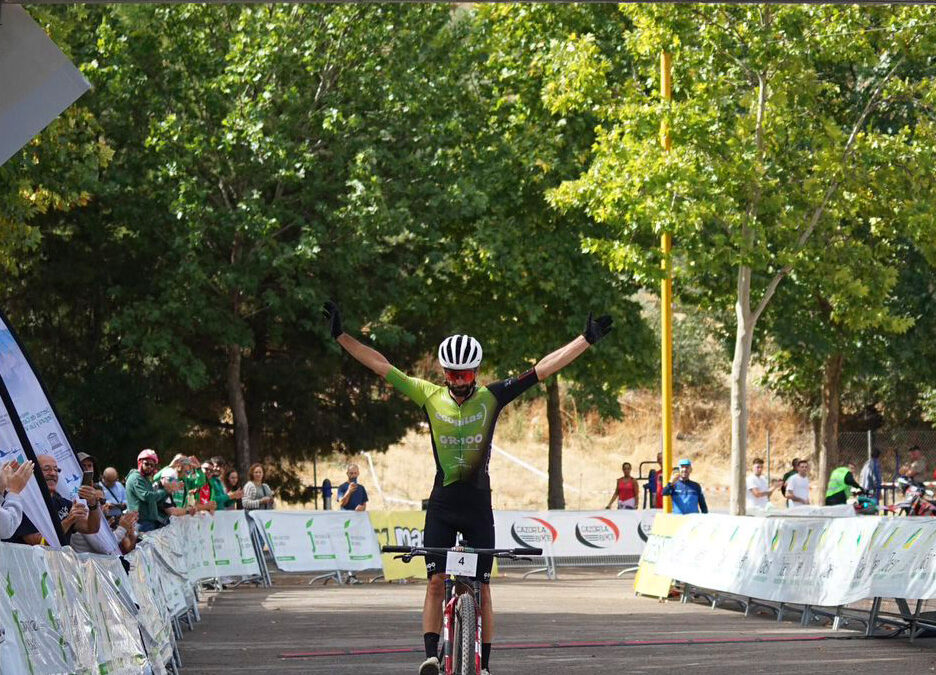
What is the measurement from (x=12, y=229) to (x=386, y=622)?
936 cm

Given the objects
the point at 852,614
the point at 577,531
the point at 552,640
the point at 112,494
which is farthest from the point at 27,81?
the point at 577,531

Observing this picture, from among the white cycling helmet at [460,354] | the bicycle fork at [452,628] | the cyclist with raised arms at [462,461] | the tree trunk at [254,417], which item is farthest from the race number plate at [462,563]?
the tree trunk at [254,417]

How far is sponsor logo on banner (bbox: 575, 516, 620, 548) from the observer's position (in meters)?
28.3

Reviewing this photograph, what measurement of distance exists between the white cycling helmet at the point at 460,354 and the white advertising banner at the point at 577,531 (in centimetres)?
1804

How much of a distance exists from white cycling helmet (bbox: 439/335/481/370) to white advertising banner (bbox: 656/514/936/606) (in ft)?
21.3

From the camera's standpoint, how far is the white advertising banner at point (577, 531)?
90.8ft

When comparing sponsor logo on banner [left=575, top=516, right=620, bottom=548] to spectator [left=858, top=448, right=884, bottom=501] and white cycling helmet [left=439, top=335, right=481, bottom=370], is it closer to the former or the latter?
spectator [left=858, top=448, right=884, bottom=501]

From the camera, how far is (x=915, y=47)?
78.8ft

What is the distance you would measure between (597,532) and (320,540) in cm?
515

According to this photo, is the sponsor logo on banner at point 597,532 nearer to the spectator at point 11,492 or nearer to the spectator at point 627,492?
the spectator at point 627,492

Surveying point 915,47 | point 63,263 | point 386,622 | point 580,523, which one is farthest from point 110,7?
point 386,622

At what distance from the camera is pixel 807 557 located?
1664cm

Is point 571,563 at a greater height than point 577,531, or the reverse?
point 577,531

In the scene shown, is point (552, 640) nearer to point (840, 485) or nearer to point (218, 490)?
point (218, 490)
